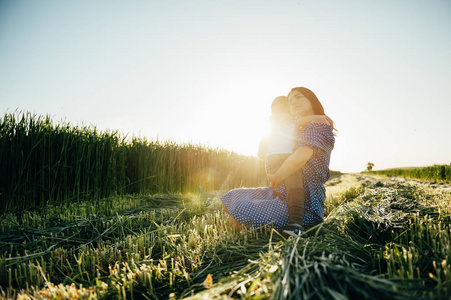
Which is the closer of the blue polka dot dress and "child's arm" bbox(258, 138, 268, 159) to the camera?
the blue polka dot dress

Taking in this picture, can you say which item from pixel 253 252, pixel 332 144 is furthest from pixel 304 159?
pixel 253 252

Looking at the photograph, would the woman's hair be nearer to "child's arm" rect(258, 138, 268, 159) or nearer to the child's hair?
the child's hair

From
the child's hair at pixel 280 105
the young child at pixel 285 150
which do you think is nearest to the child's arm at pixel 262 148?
the young child at pixel 285 150

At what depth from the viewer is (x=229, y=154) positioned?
11.1 m

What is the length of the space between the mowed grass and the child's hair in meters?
1.52

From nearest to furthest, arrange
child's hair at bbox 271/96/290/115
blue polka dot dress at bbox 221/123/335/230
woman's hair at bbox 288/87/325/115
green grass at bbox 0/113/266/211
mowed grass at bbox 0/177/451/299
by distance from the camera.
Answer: mowed grass at bbox 0/177/451/299
blue polka dot dress at bbox 221/123/335/230
woman's hair at bbox 288/87/325/115
child's hair at bbox 271/96/290/115
green grass at bbox 0/113/266/211

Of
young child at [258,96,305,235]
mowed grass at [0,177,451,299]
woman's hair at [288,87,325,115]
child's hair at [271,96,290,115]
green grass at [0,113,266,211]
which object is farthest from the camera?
green grass at [0,113,266,211]

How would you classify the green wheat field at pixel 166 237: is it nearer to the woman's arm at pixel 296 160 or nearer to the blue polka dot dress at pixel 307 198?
the blue polka dot dress at pixel 307 198

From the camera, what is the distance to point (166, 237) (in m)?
1.93

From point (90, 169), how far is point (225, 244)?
437 centimetres

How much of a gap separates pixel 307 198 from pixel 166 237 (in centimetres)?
162

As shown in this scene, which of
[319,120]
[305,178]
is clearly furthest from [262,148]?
[319,120]

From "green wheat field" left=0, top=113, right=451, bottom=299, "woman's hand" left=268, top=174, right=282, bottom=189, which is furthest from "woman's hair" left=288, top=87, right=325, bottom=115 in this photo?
"green wheat field" left=0, top=113, right=451, bottom=299

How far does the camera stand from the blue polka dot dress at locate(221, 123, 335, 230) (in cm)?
247
